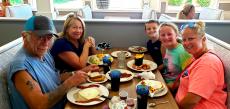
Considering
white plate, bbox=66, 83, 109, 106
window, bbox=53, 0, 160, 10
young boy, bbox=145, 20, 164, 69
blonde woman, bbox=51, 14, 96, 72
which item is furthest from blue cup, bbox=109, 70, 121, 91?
window, bbox=53, 0, 160, 10

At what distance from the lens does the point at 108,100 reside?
138 cm

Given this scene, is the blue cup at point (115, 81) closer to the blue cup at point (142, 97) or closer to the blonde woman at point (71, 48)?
the blue cup at point (142, 97)

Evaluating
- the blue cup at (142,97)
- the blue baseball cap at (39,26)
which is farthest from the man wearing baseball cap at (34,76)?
the blue cup at (142,97)

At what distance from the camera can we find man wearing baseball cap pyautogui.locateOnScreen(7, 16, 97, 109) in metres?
1.25

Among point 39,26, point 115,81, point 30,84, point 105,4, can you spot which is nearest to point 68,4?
point 105,4

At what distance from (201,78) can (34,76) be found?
962 millimetres

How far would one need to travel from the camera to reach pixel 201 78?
1.32m

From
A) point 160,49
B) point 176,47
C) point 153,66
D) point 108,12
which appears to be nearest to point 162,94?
point 153,66

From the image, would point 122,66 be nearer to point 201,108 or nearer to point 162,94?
point 162,94

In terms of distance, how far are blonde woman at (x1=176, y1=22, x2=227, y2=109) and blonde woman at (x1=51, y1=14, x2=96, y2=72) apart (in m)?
0.89

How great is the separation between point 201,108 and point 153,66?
63 cm

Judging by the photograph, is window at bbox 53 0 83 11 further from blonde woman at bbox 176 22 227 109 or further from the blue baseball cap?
blonde woman at bbox 176 22 227 109

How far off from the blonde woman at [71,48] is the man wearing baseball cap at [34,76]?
1.22 feet

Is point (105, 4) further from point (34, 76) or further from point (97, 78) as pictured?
point (34, 76)
